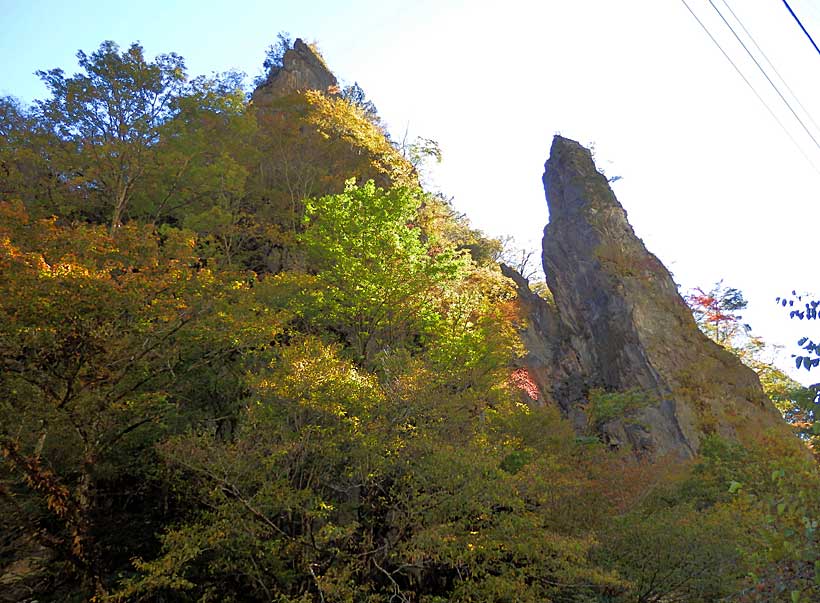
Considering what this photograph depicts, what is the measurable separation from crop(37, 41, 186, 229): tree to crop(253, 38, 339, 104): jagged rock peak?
12840 mm

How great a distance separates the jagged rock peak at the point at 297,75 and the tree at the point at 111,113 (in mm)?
12840

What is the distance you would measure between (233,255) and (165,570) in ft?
42.5

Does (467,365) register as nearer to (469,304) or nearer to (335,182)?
(469,304)

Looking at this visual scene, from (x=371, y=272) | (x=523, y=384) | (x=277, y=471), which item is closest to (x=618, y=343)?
(x=523, y=384)

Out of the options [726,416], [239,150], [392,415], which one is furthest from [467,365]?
[726,416]

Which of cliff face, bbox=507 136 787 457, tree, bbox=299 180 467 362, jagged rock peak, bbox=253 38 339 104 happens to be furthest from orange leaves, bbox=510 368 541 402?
jagged rock peak, bbox=253 38 339 104

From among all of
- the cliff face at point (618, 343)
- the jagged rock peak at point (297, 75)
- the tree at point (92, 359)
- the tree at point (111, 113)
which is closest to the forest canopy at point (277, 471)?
the tree at point (92, 359)

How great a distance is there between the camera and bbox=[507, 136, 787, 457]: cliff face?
2409cm

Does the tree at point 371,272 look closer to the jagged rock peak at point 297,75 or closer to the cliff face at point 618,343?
the cliff face at point 618,343

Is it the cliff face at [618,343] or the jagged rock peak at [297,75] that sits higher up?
the jagged rock peak at [297,75]

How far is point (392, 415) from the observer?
11.1 meters

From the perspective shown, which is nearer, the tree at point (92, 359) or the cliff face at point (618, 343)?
the tree at point (92, 359)

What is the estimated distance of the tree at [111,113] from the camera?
16.9m

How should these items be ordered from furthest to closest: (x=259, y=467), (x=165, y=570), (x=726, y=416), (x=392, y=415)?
1. (x=726, y=416)
2. (x=392, y=415)
3. (x=259, y=467)
4. (x=165, y=570)
